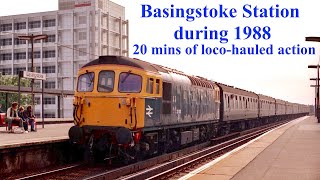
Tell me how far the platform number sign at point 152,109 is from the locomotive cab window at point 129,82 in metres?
0.64

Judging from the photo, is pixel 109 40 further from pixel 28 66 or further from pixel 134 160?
pixel 134 160

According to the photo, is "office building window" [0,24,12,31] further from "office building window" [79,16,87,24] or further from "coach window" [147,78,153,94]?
"coach window" [147,78,153,94]

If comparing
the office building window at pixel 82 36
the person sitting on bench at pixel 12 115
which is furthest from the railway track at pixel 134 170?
the office building window at pixel 82 36

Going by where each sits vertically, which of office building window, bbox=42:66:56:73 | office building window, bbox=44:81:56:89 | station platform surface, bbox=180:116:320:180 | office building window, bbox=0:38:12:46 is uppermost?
office building window, bbox=0:38:12:46

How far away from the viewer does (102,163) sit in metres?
17.7

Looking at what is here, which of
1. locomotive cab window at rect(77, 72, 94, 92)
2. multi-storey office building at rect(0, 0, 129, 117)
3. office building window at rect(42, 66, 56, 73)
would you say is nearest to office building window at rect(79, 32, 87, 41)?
multi-storey office building at rect(0, 0, 129, 117)

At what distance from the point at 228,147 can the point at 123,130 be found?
33.0 ft

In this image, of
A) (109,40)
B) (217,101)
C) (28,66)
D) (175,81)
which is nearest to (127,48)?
(109,40)

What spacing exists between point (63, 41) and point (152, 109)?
8529cm

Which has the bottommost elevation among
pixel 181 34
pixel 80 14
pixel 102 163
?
pixel 102 163

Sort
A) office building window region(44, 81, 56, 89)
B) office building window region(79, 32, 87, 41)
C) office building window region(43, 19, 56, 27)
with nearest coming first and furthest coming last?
office building window region(79, 32, 87, 41) → office building window region(44, 81, 56, 89) → office building window region(43, 19, 56, 27)

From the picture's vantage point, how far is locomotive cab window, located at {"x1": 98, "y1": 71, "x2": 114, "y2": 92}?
52.0 ft

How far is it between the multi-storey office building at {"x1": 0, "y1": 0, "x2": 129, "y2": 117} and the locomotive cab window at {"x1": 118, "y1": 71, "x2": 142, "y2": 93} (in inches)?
3115

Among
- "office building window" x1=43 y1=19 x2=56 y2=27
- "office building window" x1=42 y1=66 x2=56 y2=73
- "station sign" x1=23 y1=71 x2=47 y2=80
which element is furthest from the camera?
"office building window" x1=43 y1=19 x2=56 y2=27
